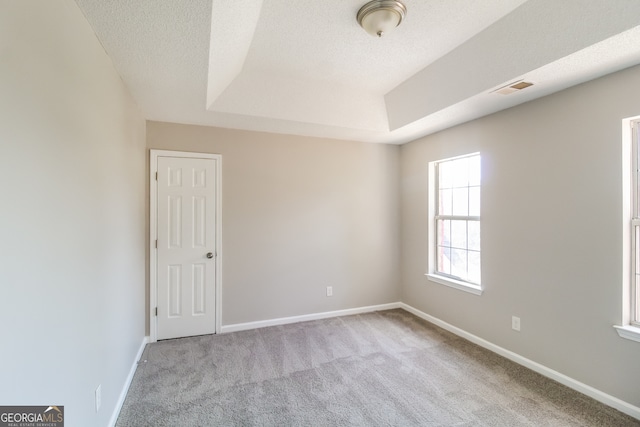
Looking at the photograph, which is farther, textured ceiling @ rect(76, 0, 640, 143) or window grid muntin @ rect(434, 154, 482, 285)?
window grid muntin @ rect(434, 154, 482, 285)

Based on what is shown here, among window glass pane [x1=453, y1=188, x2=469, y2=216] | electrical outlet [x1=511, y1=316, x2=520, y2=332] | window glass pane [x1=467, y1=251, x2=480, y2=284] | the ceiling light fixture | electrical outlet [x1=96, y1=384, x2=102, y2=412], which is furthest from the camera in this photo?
window glass pane [x1=453, y1=188, x2=469, y2=216]

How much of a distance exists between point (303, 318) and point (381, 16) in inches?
127

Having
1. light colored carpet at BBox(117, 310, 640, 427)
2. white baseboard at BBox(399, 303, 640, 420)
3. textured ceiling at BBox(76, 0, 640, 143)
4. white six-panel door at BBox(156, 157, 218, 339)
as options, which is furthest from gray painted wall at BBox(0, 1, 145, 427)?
white baseboard at BBox(399, 303, 640, 420)

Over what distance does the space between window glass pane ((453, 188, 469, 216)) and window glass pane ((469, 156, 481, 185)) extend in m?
0.13

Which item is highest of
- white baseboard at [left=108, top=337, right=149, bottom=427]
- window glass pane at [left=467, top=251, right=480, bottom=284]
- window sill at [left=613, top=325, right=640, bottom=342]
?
window glass pane at [left=467, top=251, right=480, bottom=284]

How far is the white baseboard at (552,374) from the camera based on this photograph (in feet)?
6.35

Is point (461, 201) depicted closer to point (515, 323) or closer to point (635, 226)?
point (515, 323)

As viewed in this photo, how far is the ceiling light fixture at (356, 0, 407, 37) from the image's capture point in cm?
180

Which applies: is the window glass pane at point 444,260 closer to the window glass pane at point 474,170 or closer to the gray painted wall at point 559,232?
the gray painted wall at point 559,232

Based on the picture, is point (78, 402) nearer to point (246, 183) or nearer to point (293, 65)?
point (246, 183)

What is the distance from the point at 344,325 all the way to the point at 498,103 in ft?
9.37

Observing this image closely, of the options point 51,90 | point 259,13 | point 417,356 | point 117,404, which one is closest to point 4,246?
point 51,90

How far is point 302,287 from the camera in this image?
11.8 ft

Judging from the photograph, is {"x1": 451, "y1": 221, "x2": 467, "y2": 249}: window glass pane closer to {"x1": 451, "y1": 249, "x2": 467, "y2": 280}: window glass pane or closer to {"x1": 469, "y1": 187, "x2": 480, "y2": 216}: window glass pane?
{"x1": 451, "y1": 249, "x2": 467, "y2": 280}: window glass pane
